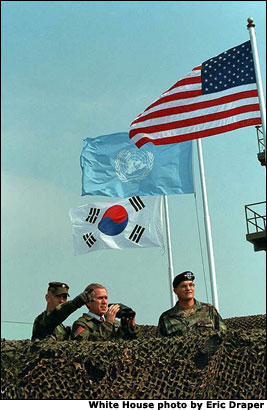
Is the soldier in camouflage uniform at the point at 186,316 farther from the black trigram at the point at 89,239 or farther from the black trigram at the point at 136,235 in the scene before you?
the black trigram at the point at 89,239

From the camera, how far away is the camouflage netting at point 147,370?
17.4 feet

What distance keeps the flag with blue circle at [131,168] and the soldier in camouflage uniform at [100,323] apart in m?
6.04

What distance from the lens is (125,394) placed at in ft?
17.4

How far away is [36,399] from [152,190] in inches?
290

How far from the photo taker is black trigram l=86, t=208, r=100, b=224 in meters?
13.4

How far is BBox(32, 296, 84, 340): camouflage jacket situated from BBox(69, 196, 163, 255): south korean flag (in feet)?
20.8

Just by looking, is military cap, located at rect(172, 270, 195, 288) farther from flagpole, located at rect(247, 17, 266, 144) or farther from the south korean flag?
the south korean flag

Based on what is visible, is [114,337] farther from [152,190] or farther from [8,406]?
[152,190]

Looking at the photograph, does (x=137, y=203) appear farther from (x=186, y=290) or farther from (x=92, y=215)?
(x=186, y=290)

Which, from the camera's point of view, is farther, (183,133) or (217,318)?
(183,133)

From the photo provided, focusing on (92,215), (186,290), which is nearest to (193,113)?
(186,290)

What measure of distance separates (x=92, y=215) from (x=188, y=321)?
7.50 m

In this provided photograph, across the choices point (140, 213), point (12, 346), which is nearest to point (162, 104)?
point (140, 213)

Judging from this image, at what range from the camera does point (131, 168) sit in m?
12.6
